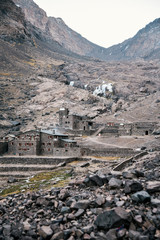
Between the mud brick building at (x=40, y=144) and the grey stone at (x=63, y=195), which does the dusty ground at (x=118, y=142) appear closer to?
the mud brick building at (x=40, y=144)

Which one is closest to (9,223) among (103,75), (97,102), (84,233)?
(84,233)

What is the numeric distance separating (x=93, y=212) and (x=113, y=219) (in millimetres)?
1895

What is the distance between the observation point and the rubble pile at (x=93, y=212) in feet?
39.1

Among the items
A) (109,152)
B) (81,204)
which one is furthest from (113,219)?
(109,152)

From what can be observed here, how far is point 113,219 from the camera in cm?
1213

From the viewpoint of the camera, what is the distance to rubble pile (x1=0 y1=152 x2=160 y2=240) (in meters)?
11.9

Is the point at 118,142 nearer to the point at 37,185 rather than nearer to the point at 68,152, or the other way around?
the point at 68,152

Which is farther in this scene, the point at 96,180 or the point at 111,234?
the point at 96,180

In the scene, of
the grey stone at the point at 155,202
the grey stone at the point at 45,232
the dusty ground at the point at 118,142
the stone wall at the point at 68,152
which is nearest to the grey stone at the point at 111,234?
the grey stone at the point at 155,202

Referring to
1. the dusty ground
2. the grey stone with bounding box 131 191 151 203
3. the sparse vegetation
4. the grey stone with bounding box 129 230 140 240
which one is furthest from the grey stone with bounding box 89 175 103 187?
the dusty ground

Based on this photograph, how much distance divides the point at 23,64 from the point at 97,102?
76905 millimetres

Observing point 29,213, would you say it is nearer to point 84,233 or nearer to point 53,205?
point 53,205

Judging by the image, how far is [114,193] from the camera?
593 inches

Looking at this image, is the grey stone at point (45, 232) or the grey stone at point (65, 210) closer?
the grey stone at point (45, 232)
